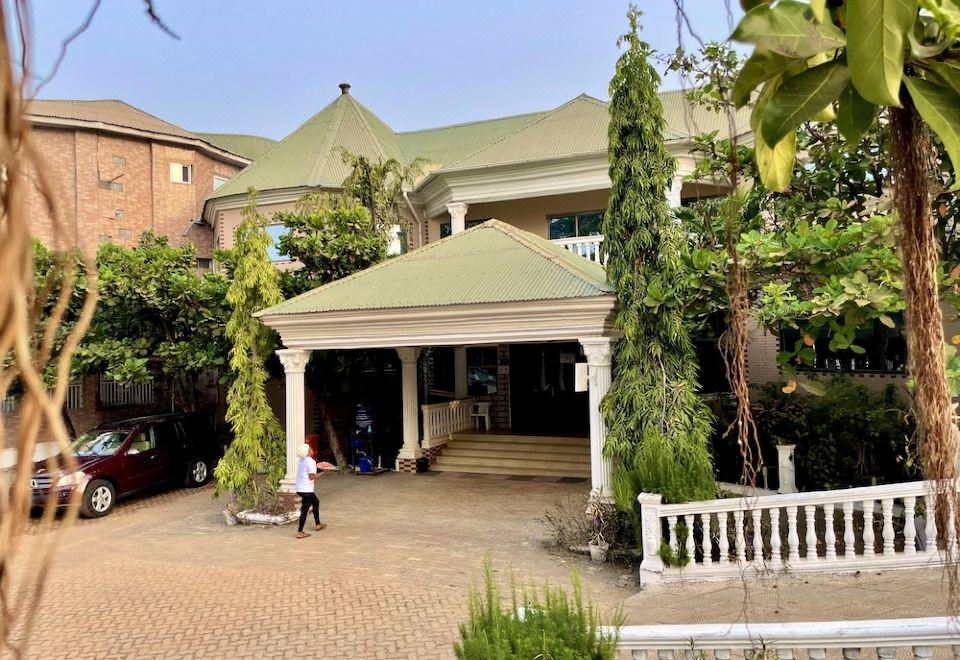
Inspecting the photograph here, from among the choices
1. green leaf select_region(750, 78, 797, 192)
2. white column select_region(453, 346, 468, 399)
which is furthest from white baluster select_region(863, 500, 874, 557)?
white column select_region(453, 346, 468, 399)

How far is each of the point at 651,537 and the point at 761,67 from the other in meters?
6.52

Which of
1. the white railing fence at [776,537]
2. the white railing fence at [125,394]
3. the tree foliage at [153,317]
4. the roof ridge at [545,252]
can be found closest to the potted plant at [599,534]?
the white railing fence at [776,537]

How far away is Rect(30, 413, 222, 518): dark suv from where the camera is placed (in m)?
12.6

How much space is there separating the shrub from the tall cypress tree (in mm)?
4405

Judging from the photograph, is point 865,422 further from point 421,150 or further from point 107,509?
point 421,150

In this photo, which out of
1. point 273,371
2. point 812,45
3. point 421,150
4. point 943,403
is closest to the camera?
point 812,45

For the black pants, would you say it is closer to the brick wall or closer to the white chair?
the white chair

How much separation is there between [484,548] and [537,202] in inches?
434

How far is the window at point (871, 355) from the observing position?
44.4 ft

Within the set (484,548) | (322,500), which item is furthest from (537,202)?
(484,548)

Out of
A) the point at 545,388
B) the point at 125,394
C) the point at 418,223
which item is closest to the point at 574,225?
the point at 545,388

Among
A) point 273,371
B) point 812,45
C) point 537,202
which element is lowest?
point 273,371

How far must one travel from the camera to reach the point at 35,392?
858 mm

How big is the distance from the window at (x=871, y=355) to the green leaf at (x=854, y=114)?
1252 cm
